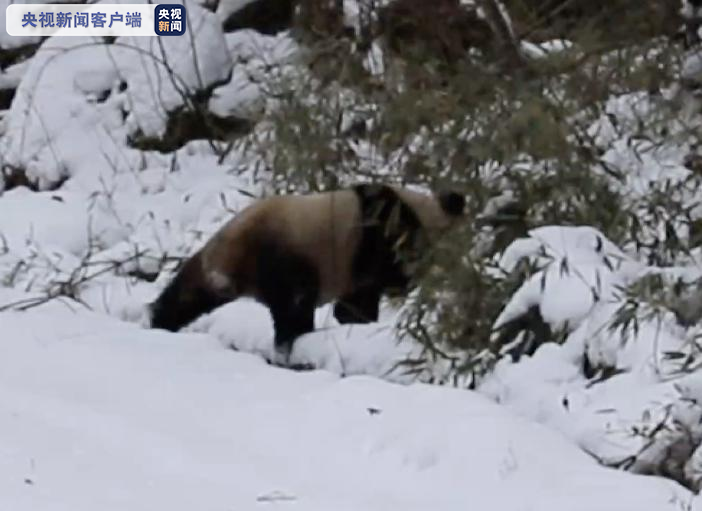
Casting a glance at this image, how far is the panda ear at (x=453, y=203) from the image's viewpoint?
663cm

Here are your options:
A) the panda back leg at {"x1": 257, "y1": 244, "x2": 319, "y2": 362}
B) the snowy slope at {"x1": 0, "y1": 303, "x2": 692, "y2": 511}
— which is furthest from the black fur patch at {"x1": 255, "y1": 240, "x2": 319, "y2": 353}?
the snowy slope at {"x1": 0, "y1": 303, "x2": 692, "y2": 511}

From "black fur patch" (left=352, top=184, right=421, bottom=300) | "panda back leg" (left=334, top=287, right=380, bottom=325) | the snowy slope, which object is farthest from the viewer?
"panda back leg" (left=334, top=287, right=380, bottom=325)

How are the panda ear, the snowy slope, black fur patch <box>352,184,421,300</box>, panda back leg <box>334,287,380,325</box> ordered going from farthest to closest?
panda back leg <box>334,287,380,325</box>
black fur patch <box>352,184,421,300</box>
the panda ear
the snowy slope

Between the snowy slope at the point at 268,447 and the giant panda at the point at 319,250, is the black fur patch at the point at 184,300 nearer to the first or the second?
the giant panda at the point at 319,250

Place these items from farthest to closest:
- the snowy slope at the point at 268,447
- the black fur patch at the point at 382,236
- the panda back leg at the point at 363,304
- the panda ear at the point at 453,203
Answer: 1. the panda back leg at the point at 363,304
2. the black fur patch at the point at 382,236
3. the panda ear at the point at 453,203
4. the snowy slope at the point at 268,447

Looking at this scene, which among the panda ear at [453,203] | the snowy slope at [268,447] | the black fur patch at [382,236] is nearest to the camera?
the snowy slope at [268,447]

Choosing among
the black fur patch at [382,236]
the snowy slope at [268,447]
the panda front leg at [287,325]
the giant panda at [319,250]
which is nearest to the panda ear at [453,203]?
the giant panda at [319,250]

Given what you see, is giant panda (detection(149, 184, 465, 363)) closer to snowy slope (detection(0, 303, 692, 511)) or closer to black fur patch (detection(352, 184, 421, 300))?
black fur patch (detection(352, 184, 421, 300))

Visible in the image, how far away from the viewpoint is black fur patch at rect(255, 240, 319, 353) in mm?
6723

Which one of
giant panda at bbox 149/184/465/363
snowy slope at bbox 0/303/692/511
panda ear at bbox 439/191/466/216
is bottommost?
snowy slope at bbox 0/303/692/511

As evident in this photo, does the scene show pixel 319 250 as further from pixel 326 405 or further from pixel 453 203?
pixel 326 405

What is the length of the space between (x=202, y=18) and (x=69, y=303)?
3301mm

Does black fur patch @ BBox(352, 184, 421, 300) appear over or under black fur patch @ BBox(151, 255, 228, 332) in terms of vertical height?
over

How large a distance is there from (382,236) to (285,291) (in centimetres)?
47
